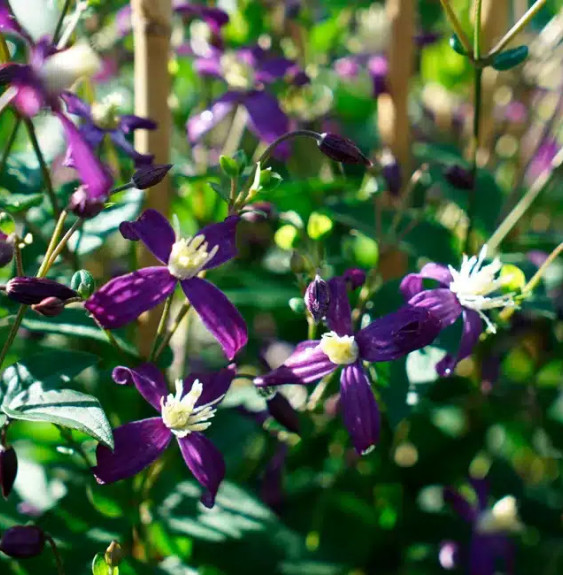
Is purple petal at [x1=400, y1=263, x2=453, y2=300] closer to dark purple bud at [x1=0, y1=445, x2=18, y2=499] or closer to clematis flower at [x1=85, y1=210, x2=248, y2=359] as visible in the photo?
clematis flower at [x1=85, y1=210, x2=248, y2=359]

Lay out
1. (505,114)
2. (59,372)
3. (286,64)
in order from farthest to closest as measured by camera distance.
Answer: (505,114) < (286,64) < (59,372)

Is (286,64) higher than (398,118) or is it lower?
higher

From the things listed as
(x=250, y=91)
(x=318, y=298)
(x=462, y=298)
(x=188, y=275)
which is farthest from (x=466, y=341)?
(x=250, y=91)

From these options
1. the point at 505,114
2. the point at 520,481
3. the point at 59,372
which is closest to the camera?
the point at 59,372

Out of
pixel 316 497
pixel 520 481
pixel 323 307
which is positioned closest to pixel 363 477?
pixel 316 497

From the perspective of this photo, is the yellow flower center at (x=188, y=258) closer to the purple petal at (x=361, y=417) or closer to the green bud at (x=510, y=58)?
the purple petal at (x=361, y=417)

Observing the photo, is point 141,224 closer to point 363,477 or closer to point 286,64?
point 286,64

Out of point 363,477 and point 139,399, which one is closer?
point 139,399
